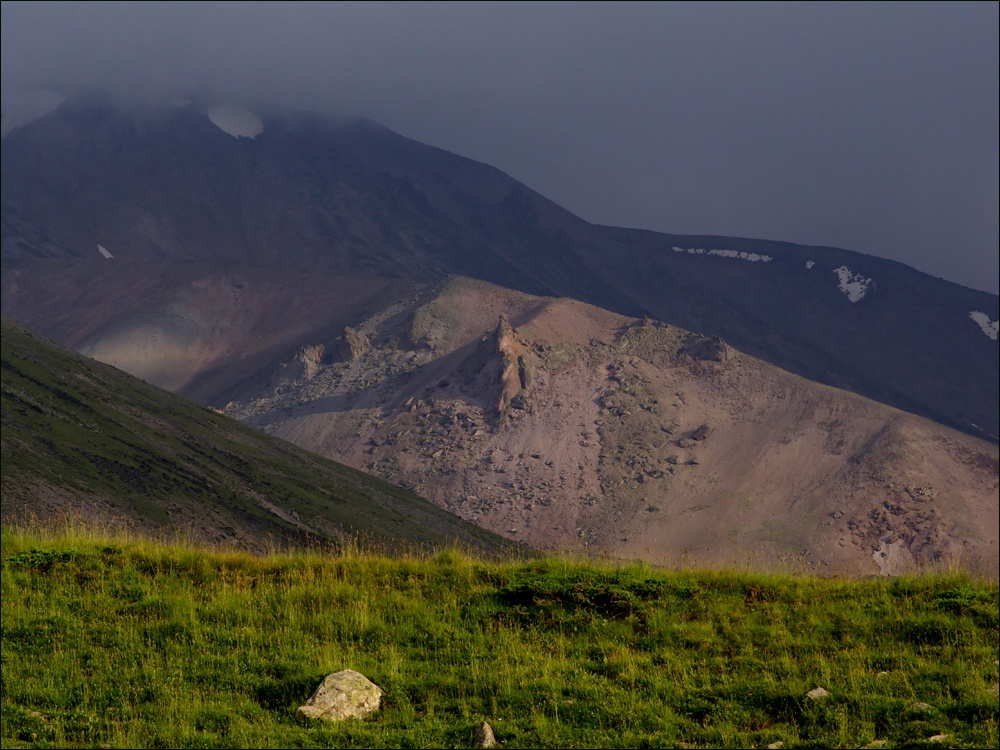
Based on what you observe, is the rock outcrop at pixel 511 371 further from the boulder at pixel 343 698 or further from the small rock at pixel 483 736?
the small rock at pixel 483 736

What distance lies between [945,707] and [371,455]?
81.2 meters

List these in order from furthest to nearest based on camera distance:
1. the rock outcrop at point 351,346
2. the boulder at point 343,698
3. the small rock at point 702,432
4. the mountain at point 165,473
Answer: the rock outcrop at point 351,346 < the small rock at point 702,432 < the mountain at point 165,473 < the boulder at point 343,698

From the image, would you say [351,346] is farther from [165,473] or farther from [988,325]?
[988,325]

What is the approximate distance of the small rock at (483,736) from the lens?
9.80m

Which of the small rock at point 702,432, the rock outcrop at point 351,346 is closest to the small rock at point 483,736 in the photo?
the small rock at point 702,432

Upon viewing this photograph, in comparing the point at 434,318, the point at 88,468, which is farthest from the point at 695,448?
the point at 88,468

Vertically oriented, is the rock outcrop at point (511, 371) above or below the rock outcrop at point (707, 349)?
below

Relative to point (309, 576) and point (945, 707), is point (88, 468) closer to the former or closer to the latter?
point (309, 576)

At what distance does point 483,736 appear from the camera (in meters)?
9.90

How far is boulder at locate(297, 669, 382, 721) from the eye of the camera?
Answer: 1036 centimetres

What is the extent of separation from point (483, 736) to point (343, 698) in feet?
5.61

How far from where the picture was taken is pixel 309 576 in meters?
14.0

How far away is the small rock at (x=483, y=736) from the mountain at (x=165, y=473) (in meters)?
28.9

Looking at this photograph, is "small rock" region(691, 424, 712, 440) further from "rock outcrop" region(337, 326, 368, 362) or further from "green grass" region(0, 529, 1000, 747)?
"green grass" region(0, 529, 1000, 747)
